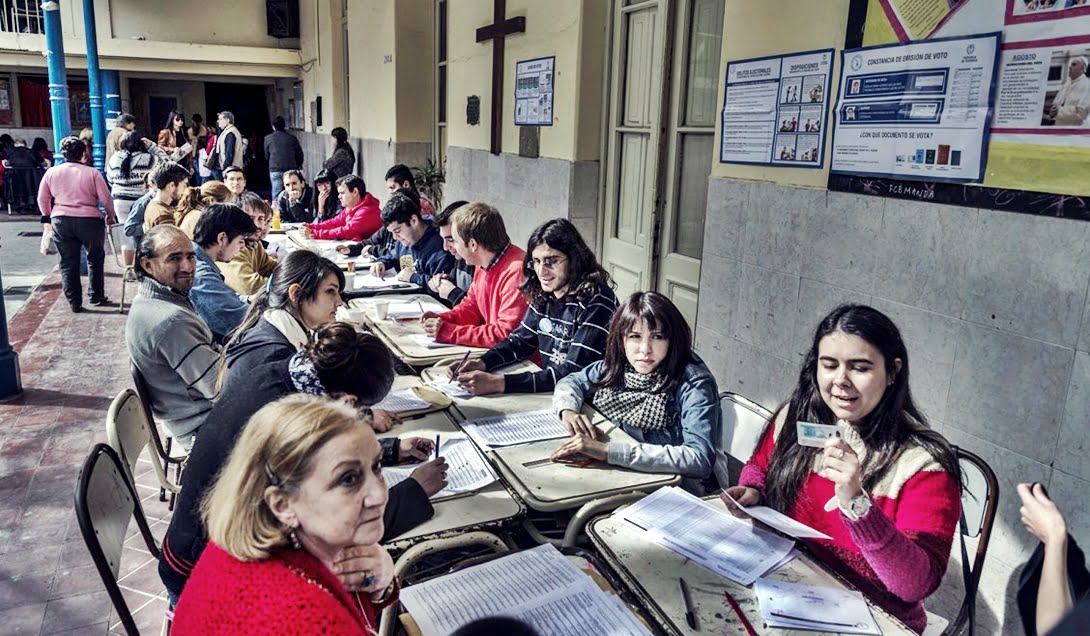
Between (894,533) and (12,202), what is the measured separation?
1684cm

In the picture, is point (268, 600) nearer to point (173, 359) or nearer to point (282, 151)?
point (173, 359)

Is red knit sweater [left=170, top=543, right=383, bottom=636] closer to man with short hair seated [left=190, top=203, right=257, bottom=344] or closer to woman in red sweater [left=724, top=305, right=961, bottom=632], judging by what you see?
woman in red sweater [left=724, top=305, right=961, bottom=632]

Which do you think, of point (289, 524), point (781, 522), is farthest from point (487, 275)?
point (289, 524)

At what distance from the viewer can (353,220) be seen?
23.5 ft

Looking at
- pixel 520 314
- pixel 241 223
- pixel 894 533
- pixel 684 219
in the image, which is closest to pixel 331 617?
pixel 894 533

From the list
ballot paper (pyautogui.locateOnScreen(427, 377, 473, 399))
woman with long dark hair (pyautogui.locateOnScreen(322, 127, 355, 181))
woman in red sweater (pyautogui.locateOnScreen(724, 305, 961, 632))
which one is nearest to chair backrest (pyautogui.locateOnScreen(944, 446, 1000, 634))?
woman in red sweater (pyautogui.locateOnScreen(724, 305, 961, 632))

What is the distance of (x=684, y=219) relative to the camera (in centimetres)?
462

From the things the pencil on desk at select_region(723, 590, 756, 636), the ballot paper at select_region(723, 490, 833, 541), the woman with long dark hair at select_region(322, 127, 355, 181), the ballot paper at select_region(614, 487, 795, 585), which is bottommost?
the pencil on desk at select_region(723, 590, 756, 636)

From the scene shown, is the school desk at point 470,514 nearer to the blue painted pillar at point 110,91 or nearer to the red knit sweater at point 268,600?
the red knit sweater at point 268,600

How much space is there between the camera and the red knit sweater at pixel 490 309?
379cm

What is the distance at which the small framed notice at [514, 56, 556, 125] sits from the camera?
5.73 metres

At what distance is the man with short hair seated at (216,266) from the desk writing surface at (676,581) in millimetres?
2725

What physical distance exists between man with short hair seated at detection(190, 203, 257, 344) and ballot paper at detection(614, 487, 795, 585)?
267 centimetres

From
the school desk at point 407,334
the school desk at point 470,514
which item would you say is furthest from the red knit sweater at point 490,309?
the school desk at point 470,514
